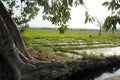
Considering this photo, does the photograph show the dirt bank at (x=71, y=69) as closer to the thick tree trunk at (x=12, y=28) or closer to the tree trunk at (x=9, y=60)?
the tree trunk at (x=9, y=60)

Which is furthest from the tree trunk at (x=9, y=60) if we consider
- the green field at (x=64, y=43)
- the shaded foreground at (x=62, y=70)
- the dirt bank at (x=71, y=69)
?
the green field at (x=64, y=43)

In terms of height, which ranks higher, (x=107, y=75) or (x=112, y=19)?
(x=112, y=19)

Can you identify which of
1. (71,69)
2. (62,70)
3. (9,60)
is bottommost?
(71,69)

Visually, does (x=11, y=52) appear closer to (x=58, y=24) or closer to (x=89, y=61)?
(x=58, y=24)

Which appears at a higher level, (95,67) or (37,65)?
(37,65)

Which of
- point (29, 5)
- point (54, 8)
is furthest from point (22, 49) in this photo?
point (29, 5)

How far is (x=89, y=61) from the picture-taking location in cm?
973

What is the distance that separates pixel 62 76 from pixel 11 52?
183cm

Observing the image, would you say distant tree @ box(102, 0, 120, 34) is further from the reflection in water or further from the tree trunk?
the reflection in water

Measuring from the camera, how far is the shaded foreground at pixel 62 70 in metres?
6.48

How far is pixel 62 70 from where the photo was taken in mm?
7230

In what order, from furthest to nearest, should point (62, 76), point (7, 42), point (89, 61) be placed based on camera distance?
point (89, 61) → point (62, 76) → point (7, 42)

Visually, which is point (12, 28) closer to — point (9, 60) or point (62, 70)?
point (9, 60)

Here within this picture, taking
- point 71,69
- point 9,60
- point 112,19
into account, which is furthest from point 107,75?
point 112,19
